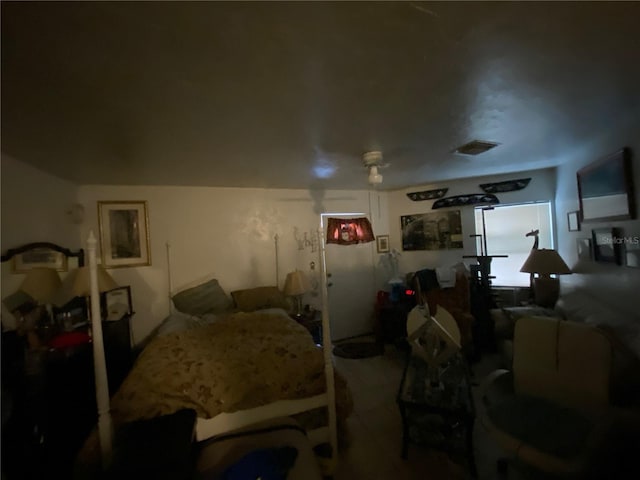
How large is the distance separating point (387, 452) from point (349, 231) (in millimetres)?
2857

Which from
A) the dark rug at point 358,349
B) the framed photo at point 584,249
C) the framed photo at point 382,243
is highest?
the framed photo at point 382,243

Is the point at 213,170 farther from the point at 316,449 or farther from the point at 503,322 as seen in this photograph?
the point at 503,322

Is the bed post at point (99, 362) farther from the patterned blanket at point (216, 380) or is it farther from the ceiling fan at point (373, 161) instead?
the ceiling fan at point (373, 161)

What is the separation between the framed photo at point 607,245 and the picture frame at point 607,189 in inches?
4.2

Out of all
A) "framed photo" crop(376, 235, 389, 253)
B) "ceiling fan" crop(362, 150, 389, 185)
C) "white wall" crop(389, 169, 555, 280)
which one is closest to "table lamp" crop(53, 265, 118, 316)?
"ceiling fan" crop(362, 150, 389, 185)

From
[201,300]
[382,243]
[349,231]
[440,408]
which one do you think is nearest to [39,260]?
[201,300]

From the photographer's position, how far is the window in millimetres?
3711

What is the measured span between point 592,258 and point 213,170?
3.63 m

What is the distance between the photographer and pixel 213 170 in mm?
2867

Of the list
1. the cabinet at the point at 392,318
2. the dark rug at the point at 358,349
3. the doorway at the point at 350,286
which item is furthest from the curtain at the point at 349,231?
the dark rug at the point at 358,349

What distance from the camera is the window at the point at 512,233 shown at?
12.2 ft

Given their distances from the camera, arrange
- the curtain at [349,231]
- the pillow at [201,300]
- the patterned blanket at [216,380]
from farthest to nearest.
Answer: the curtain at [349,231]
the pillow at [201,300]
the patterned blanket at [216,380]

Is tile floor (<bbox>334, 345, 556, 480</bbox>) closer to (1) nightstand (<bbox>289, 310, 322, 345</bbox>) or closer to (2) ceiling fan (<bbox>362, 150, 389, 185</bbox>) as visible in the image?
(1) nightstand (<bbox>289, 310, 322, 345</bbox>)

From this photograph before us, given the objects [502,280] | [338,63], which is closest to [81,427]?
[338,63]
